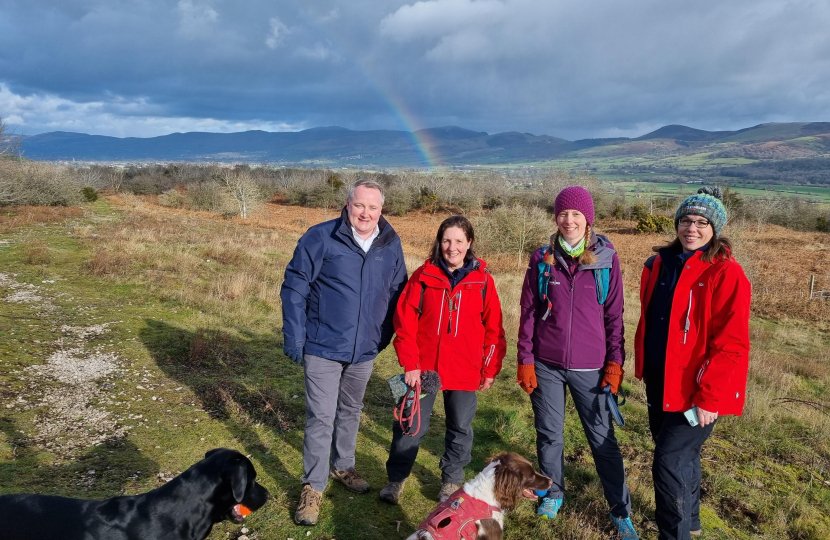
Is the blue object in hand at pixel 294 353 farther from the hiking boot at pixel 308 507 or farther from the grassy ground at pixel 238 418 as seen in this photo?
the grassy ground at pixel 238 418

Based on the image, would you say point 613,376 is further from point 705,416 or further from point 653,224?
point 653,224

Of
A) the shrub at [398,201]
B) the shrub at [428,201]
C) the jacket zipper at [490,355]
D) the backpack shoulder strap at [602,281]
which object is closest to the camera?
→ the backpack shoulder strap at [602,281]

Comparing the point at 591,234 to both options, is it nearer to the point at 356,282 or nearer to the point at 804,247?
the point at 356,282

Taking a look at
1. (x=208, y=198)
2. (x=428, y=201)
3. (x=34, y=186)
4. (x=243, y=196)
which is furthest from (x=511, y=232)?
(x=208, y=198)

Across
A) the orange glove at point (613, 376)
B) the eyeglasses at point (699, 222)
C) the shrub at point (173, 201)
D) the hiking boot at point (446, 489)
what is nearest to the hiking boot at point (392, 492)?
the hiking boot at point (446, 489)

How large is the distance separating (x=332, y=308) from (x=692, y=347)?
2294 millimetres

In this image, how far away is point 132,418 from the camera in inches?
174

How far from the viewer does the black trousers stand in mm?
2725

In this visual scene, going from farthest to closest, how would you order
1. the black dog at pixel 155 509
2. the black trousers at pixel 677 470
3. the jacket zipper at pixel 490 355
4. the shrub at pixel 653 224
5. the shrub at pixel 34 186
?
the shrub at pixel 653 224 < the shrub at pixel 34 186 < the jacket zipper at pixel 490 355 < the black trousers at pixel 677 470 < the black dog at pixel 155 509

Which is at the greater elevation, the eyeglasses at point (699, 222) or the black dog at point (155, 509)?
the eyeglasses at point (699, 222)

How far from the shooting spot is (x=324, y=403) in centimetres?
330

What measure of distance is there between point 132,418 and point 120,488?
3.96ft

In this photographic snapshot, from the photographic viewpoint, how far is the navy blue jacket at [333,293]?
3.20m

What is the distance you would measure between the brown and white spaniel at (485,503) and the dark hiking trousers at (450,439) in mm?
490
